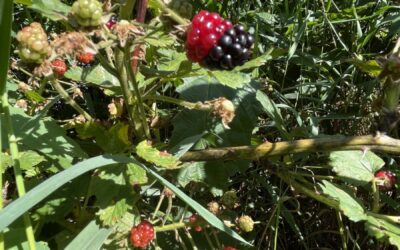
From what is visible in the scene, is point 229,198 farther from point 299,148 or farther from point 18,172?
point 18,172

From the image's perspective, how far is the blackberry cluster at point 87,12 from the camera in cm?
101

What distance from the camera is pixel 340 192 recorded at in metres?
1.43

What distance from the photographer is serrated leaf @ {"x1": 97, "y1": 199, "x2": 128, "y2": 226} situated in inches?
49.6

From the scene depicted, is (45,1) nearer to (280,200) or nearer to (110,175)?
(110,175)

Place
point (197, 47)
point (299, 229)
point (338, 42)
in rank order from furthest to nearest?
point (338, 42), point (299, 229), point (197, 47)

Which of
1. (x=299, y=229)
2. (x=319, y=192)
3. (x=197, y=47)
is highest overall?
(x=197, y=47)

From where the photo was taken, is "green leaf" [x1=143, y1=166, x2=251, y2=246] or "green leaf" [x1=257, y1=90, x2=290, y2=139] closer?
"green leaf" [x1=143, y1=166, x2=251, y2=246]

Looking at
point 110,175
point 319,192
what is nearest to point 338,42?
point 319,192

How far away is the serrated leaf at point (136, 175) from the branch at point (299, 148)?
0.24 m

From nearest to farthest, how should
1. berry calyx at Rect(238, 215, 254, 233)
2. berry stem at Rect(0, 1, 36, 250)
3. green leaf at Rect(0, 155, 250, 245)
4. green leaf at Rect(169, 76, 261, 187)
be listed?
green leaf at Rect(0, 155, 250, 245) → berry stem at Rect(0, 1, 36, 250) → berry calyx at Rect(238, 215, 254, 233) → green leaf at Rect(169, 76, 261, 187)

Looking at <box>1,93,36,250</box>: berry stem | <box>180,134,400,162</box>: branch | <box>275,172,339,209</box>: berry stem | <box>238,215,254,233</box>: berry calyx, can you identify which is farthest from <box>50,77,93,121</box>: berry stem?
<box>275,172,339,209</box>: berry stem

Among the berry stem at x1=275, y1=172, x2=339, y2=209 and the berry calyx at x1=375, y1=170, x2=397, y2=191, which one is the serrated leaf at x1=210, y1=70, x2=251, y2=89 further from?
the berry calyx at x1=375, y1=170, x2=397, y2=191

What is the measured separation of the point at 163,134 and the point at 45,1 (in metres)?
0.68

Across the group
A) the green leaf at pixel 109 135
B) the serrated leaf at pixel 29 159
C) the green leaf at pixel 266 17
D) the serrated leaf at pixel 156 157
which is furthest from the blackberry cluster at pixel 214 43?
the green leaf at pixel 266 17
